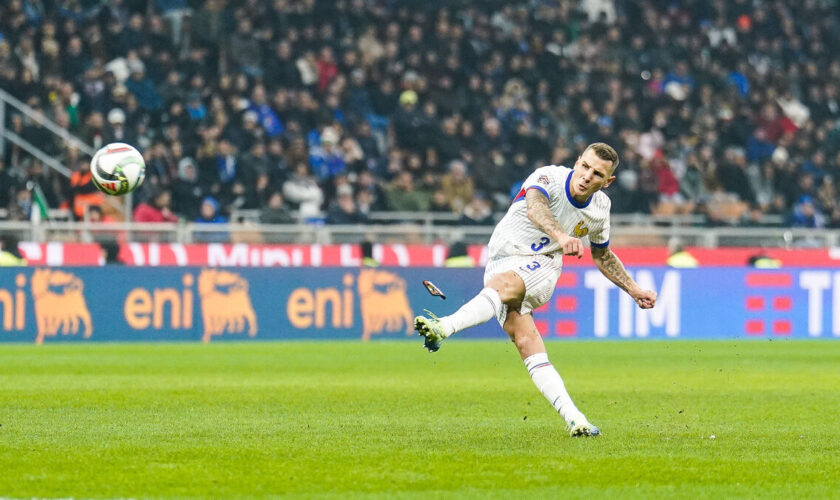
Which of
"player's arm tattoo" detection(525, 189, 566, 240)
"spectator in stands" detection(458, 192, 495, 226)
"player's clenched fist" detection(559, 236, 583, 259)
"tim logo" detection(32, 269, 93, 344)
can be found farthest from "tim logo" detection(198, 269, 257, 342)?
"player's clenched fist" detection(559, 236, 583, 259)

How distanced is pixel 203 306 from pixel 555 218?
11758 millimetres

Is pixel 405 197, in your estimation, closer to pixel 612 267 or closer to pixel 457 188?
pixel 457 188

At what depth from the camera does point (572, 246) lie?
24.8ft

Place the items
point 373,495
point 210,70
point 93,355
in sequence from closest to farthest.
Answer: point 373,495 < point 93,355 < point 210,70

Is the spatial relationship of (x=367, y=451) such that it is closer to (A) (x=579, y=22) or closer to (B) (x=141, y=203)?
(B) (x=141, y=203)

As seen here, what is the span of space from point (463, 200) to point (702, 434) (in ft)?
50.5

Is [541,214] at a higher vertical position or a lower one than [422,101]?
lower

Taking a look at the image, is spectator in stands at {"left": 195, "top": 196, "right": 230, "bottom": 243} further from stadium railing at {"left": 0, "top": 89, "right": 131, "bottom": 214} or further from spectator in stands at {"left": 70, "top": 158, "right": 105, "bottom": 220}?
spectator in stands at {"left": 70, "top": 158, "right": 105, "bottom": 220}

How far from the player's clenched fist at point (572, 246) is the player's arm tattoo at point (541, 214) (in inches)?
11.1

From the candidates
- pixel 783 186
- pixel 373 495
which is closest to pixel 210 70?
pixel 783 186

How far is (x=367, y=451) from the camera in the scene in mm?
7469

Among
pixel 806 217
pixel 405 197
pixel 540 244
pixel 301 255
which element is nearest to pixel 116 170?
pixel 540 244

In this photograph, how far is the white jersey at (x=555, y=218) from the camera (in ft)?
28.0

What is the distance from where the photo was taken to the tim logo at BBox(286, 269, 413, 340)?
20.2m
